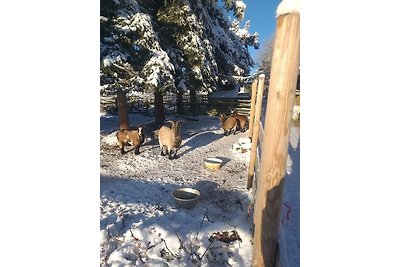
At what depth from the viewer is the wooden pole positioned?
106cm

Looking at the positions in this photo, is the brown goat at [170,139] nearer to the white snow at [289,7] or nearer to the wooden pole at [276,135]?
the wooden pole at [276,135]

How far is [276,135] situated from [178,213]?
295cm

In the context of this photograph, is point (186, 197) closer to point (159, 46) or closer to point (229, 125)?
point (159, 46)

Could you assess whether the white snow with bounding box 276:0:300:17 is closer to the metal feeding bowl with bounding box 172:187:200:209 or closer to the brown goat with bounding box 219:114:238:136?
the metal feeding bowl with bounding box 172:187:200:209

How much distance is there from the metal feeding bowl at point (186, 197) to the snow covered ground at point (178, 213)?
10 centimetres

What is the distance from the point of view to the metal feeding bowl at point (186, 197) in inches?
156

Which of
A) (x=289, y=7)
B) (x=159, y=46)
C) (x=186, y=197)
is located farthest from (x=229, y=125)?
(x=289, y=7)

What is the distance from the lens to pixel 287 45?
106 centimetres

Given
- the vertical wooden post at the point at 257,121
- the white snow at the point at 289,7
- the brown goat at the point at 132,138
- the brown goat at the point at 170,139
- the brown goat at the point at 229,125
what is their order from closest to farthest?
the white snow at the point at 289,7 < the vertical wooden post at the point at 257,121 < the brown goat at the point at 170,139 < the brown goat at the point at 132,138 < the brown goat at the point at 229,125

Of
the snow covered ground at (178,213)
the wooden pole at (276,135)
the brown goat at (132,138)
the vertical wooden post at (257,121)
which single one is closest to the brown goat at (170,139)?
the snow covered ground at (178,213)

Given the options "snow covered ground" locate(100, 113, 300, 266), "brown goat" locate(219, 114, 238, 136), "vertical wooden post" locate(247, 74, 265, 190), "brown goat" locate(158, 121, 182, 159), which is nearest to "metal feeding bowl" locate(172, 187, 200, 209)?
"snow covered ground" locate(100, 113, 300, 266)

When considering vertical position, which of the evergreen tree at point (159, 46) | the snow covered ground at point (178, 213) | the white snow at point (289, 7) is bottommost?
the snow covered ground at point (178, 213)

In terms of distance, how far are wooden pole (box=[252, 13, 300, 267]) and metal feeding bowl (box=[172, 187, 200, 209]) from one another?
8.58 ft
